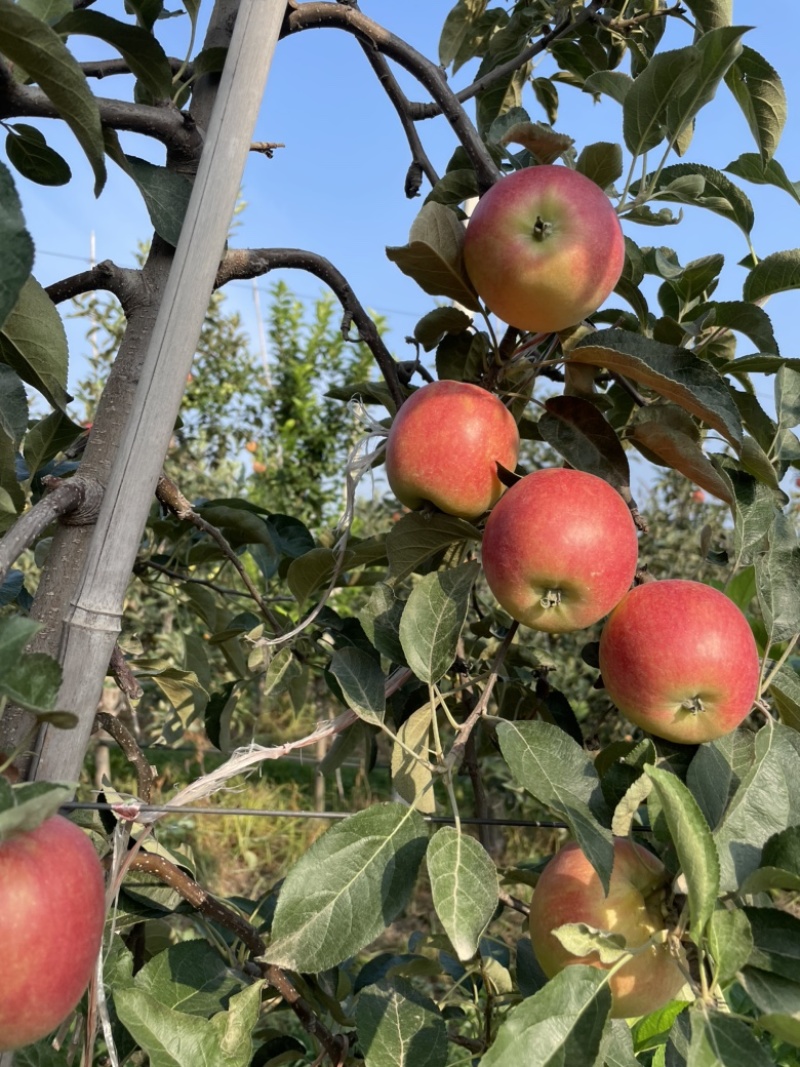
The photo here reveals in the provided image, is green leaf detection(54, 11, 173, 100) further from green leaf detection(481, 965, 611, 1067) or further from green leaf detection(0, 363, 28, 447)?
green leaf detection(481, 965, 611, 1067)

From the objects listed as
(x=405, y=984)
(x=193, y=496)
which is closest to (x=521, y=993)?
(x=405, y=984)

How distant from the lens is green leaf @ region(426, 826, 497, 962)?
1.85 feet

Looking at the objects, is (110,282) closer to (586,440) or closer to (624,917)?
(586,440)

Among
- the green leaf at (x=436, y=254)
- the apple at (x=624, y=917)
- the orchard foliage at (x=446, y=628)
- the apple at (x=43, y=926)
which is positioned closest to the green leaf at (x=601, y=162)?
the orchard foliage at (x=446, y=628)

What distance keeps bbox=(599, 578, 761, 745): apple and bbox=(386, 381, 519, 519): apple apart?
0.16 m

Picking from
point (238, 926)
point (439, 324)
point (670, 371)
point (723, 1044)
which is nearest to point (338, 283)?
point (439, 324)

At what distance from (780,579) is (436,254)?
1.27ft

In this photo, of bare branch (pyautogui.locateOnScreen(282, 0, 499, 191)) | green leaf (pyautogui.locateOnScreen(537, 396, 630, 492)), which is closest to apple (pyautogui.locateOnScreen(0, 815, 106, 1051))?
green leaf (pyautogui.locateOnScreen(537, 396, 630, 492))

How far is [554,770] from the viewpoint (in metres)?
0.63

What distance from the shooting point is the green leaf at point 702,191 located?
0.82 meters

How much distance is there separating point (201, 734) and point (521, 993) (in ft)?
12.8

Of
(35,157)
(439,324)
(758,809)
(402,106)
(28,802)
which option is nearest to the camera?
(28,802)

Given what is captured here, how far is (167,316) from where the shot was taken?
593 mm

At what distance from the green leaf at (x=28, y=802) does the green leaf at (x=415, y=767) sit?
0.29m
